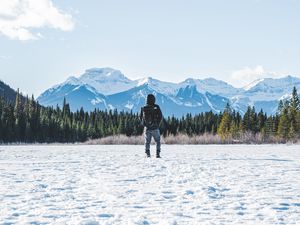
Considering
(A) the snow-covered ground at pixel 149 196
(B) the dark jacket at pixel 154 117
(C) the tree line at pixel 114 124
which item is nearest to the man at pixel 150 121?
(B) the dark jacket at pixel 154 117

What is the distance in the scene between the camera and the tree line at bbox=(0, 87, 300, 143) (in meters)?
76.1

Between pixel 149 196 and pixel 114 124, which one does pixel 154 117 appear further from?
pixel 114 124

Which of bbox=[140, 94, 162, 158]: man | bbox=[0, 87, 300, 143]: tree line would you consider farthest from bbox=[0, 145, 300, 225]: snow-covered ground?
bbox=[0, 87, 300, 143]: tree line

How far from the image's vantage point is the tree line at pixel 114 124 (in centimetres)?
7606

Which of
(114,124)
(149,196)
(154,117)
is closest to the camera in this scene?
(149,196)

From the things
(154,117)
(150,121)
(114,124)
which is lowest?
(150,121)

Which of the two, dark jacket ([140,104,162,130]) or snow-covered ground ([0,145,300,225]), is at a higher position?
dark jacket ([140,104,162,130])

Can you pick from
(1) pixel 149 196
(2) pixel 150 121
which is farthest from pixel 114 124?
(1) pixel 149 196

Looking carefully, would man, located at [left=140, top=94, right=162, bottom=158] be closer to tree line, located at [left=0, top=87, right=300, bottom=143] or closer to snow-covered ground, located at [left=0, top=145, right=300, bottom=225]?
snow-covered ground, located at [left=0, top=145, right=300, bottom=225]

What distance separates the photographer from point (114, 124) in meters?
113

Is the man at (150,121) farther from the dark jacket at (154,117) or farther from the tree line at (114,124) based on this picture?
the tree line at (114,124)

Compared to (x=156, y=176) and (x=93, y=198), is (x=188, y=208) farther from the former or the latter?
(x=156, y=176)

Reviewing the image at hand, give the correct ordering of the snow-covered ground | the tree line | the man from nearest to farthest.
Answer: the snow-covered ground
the man
the tree line

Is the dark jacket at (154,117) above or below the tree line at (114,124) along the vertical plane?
below
